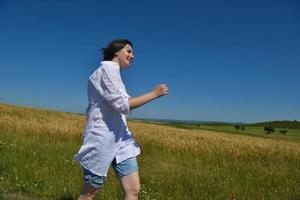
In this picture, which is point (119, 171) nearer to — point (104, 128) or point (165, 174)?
point (104, 128)

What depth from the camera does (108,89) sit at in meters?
4.52

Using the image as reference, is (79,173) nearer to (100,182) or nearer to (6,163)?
(6,163)

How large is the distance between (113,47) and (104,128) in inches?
32.0

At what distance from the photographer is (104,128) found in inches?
181

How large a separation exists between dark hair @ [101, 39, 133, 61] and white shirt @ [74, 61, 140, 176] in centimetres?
16

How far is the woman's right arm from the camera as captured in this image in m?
4.27

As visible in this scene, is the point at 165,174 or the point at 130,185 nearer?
the point at 130,185

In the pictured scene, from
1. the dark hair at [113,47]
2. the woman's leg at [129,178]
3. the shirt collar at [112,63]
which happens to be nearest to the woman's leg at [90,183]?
the woman's leg at [129,178]

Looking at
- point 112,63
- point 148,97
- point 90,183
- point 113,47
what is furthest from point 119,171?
point 113,47

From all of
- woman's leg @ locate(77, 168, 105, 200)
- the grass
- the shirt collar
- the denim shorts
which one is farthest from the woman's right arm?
the grass

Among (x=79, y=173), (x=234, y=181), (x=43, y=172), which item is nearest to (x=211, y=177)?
(x=234, y=181)

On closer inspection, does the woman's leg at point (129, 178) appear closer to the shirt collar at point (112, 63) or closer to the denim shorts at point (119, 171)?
the denim shorts at point (119, 171)

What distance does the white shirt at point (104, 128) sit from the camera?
4562mm

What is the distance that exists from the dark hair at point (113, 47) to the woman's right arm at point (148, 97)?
1.92ft
